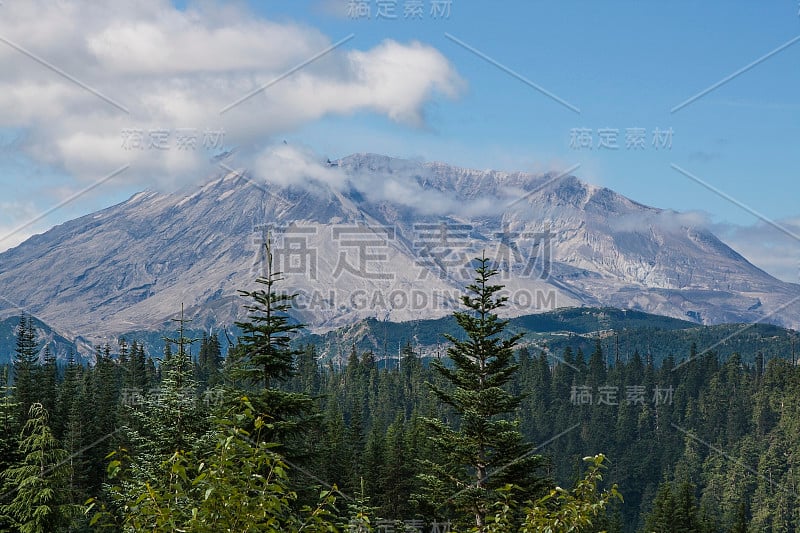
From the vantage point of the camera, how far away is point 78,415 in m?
59.4

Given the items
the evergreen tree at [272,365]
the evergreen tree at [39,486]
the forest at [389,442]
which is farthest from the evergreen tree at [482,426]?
the evergreen tree at [39,486]

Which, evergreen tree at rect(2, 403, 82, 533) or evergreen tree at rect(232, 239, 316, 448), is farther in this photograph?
evergreen tree at rect(232, 239, 316, 448)

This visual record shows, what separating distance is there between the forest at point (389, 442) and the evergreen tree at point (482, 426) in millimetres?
81

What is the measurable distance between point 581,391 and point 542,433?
1666cm

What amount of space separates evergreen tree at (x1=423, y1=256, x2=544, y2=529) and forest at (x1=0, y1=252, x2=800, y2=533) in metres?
0.08

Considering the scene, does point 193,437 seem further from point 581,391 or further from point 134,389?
point 581,391

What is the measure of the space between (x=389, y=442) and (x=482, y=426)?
36.8 m

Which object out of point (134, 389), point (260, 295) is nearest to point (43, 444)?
point (260, 295)

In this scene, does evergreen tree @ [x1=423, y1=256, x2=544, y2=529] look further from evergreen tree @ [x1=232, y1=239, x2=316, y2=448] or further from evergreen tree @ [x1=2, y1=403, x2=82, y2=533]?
evergreen tree @ [x1=2, y1=403, x2=82, y2=533]

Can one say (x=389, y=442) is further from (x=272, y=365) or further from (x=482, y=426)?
(x=272, y=365)

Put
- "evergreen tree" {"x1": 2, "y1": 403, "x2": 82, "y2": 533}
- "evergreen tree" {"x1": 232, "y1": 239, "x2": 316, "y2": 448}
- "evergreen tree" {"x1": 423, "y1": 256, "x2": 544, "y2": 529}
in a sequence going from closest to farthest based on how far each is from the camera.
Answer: "evergreen tree" {"x1": 2, "y1": 403, "x2": 82, "y2": 533} → "evergreen tree" {"x1": 232, "y1": 239, "x2": 316, "y2": 448} → "evergreen tree" {"x1": 423, "y1": 256, "x2": 544, "y2": 529}

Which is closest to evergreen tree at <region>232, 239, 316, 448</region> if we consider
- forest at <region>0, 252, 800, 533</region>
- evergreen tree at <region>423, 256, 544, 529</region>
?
forest at <region>0, 252, 800, 533</region>

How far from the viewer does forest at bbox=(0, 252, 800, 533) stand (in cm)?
1056

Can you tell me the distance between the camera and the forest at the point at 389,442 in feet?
34.7
